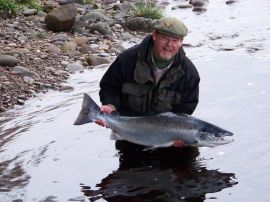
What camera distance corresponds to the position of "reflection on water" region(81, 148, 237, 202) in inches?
258

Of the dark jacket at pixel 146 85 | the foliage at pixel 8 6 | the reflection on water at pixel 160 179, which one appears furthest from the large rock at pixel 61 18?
the dark jacket at pixel 146 85

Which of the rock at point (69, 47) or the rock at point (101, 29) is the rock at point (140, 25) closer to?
the rock at point (101, 29)

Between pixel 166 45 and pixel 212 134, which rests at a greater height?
pixel 166 45

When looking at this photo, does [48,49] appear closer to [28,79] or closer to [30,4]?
[28,79]

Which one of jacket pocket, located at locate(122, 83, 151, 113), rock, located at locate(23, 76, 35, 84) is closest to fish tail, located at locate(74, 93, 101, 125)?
jacket pocket, located at locate(122, 83, 151, 113)

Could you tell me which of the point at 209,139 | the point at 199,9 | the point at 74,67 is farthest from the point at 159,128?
the point at 199,9

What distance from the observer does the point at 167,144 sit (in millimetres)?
6754

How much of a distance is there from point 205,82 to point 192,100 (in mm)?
4290

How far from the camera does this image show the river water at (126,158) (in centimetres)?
665

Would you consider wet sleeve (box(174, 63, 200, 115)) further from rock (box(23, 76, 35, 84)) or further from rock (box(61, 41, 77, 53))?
rock (box(61, 41, 77, 53))

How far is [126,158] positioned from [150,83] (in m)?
1.19

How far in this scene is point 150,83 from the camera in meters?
7.18

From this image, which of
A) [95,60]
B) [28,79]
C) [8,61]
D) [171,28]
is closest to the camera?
[171,28]

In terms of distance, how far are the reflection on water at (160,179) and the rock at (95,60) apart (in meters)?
5.90
